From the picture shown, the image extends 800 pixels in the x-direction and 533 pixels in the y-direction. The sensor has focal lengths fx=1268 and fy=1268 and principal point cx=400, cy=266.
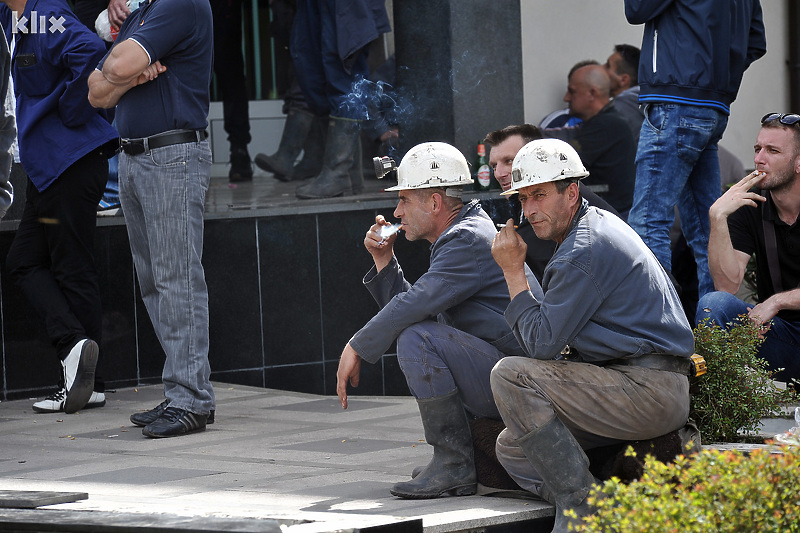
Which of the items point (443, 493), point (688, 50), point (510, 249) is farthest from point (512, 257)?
point (688, 50)

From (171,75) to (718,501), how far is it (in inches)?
153

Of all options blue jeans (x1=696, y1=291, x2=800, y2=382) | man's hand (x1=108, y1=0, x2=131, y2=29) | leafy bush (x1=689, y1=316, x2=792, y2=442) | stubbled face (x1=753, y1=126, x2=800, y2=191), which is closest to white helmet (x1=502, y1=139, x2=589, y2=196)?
leafy bush (x1=689, y1=316, x2=792, y2=442)

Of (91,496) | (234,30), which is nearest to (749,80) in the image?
(234,30)

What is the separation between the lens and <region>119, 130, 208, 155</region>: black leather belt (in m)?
6.16

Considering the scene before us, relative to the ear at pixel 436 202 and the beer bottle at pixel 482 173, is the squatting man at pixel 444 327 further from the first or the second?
the beer bottle at pixel 482 173

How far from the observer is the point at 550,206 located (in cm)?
450

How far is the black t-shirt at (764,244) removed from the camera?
19.4 feet

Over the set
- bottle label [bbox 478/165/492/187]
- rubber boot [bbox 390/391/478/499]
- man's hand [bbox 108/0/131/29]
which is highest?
man's hand [bbox 108/0/131/29]

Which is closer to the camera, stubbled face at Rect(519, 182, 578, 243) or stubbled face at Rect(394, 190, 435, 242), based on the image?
stubbled face at Rect(519, 182, 578, 243)

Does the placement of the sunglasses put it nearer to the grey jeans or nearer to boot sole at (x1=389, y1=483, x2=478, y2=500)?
the grey jeans

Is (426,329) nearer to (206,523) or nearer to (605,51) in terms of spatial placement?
(206,523)

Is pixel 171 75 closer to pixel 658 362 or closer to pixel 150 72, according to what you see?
pixel 150 72

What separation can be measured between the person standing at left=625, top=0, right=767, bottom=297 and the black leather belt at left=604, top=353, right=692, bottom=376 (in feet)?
6.63

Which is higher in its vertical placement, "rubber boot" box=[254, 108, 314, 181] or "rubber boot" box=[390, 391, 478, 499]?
"rubber boot" box=[254, 108, 314, 181]
